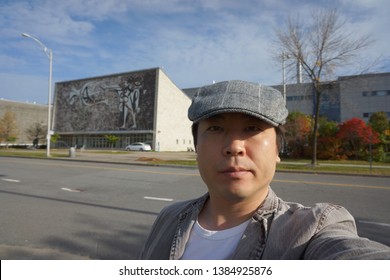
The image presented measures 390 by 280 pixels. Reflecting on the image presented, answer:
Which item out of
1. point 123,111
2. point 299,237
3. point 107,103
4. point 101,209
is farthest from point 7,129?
point 299,237

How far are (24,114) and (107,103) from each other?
3140 centimetres

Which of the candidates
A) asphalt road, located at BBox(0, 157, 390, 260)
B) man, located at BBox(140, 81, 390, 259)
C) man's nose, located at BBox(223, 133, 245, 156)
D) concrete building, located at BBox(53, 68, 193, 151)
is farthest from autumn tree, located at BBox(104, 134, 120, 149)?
man's nose, located at BBox(223, 133, 245, 156)

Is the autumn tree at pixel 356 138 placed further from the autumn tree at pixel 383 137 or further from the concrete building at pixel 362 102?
the concrete building at pixel 362 102

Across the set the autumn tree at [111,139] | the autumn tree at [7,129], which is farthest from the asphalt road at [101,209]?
the autumn tree at [7,129]

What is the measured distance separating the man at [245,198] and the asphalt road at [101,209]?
8.89 feet

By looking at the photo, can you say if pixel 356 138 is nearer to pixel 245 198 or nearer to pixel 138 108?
pixel 245 198

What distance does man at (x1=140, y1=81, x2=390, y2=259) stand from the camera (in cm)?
106

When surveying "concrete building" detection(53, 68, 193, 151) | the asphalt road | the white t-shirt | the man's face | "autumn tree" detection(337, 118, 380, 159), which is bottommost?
the asphalt road

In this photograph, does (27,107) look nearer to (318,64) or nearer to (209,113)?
(318,64)

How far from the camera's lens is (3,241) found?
4098 mm

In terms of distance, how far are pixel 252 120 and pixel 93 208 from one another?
5748 millimetres

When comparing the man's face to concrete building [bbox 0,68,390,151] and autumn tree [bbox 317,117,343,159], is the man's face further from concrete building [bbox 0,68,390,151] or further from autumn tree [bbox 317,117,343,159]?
concrete building [bbox 0,68,390,151]

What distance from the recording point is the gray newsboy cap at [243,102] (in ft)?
3.84

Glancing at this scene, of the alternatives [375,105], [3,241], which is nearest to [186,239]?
[3,241]
